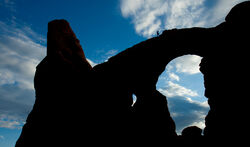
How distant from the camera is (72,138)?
10.5m

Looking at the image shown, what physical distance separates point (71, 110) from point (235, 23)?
13.8m

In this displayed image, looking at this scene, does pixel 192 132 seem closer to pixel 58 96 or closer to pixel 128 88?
pixel 128 88

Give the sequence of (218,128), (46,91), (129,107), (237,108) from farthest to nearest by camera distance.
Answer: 1. (129,107)
2. (46,91)
3. (218,128)
4. (237,108)

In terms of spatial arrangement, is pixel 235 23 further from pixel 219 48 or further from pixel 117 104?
pixel 117 104

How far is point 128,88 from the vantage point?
1489cm

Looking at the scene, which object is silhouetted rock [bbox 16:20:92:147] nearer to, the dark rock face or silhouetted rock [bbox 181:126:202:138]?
the dark rock face

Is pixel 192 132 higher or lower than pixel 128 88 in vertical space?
lower

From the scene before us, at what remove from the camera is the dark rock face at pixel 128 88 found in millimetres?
10234

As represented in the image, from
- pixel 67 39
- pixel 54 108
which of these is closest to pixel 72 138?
pixel 54 108

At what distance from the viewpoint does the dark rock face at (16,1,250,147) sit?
403 inches

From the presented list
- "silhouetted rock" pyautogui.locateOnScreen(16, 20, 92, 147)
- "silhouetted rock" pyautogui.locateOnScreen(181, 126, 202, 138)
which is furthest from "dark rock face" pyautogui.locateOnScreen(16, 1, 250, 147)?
"silhouetted rock" pyautogui.locateOnScreen(181, 126, 202, 138)

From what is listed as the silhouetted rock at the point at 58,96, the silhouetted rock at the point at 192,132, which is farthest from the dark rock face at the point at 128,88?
the silhouetted rock at the point at 192,132

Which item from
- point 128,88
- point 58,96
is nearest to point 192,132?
point 128,88

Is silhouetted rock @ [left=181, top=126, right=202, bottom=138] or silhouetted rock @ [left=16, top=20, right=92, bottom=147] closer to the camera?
silhouetted rock @ [left=16, top=20, right=92, bottom=147]
